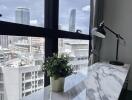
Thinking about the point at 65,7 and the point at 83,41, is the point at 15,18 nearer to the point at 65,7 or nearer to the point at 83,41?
the point at 65,7

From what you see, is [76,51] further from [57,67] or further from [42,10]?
[57,67]

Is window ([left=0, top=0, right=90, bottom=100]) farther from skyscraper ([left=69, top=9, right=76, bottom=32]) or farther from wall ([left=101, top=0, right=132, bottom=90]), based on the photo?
wall ([left=101, top=0, right=132, bottom=90])

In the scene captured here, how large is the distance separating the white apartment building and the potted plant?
237 mm

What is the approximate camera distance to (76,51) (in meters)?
2.68

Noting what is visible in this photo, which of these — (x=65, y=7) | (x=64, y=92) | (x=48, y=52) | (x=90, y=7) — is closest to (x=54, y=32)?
(x=48, y=52)

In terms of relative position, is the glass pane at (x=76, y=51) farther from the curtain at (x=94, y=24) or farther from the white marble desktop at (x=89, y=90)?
the white marble desktop at (x=89, y=90)

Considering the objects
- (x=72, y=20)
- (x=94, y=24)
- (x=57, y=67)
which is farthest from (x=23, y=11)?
(x=94, y=24)

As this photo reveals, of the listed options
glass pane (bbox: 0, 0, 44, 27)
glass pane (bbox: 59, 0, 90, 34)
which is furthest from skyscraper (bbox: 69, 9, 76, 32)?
glass pane (bbox: 0, 0, 44, 27)

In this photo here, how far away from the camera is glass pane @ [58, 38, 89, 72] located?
2.29 meters

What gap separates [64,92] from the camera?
1.49 m

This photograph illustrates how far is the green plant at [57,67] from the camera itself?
148 cm

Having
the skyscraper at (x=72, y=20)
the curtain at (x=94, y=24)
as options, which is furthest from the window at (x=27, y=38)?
the curtain at (x=94, y=24)

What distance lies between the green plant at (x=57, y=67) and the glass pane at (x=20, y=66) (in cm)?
24

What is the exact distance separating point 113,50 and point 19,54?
2202mm
